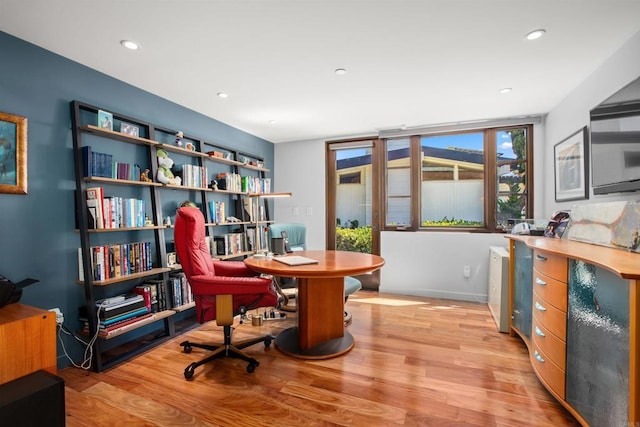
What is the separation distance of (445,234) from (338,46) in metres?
2.82

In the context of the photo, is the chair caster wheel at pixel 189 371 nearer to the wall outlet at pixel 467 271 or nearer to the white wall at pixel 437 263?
the white wall at pixel 437 263

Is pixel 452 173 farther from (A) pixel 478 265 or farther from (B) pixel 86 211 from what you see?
(B) pixel 86 211

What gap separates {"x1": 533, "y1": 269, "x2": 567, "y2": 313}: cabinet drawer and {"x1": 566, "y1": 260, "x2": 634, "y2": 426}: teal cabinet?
0.05m

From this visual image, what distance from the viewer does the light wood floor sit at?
1.65 meters

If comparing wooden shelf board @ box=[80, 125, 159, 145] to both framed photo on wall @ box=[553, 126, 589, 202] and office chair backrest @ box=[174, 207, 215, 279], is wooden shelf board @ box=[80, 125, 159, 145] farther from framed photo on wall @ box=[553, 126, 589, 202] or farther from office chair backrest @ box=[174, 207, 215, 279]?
framed photo on wall @ box=[553, 126, 589, 202]

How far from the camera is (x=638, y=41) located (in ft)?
6.16

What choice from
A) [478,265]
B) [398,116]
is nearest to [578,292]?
[478,265]

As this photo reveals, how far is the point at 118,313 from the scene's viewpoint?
2.34 metres

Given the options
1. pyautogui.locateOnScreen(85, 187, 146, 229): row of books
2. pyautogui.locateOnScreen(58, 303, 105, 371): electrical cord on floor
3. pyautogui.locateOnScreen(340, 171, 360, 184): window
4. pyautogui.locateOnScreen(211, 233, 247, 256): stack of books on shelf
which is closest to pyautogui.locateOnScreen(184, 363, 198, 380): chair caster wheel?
pyautogui.locateOnScreen(58, 303, 105, 371): electrical cord on floor

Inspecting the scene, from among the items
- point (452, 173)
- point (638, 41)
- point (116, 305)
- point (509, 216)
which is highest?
point (638, 41)

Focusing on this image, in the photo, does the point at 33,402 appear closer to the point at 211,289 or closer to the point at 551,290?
the point at 211,289

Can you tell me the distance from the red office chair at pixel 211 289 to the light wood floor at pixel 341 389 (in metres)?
0.15

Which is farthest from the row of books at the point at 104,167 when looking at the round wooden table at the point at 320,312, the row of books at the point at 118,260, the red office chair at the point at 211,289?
the round wooden table at the point at 320,312

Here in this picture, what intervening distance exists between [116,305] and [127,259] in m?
0.37
